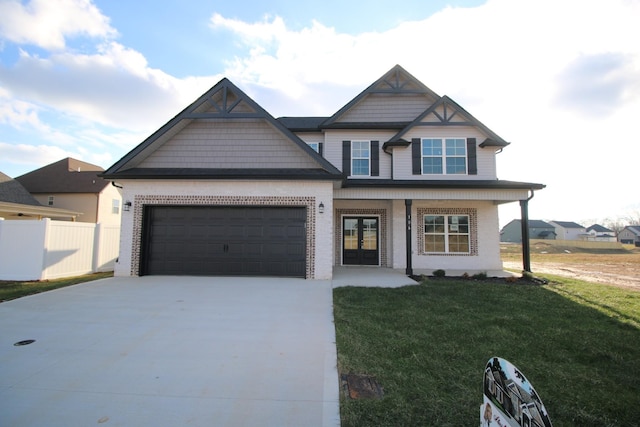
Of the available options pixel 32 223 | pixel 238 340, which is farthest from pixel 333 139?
pixel 32 223

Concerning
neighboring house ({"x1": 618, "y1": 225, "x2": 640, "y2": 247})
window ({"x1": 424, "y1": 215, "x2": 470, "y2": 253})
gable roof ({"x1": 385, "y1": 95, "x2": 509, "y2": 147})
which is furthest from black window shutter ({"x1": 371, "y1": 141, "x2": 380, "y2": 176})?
neighboring house ({"x1": 618, "y1": 225, "x2": 640, "y2": 247})

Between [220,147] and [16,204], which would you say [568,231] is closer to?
[220,147]

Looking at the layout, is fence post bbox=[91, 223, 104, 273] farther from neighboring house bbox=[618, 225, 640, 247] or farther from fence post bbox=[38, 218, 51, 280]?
neighboring house bbox=[618, 225, 640, 247]

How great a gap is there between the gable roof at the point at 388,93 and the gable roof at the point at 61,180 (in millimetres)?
20660

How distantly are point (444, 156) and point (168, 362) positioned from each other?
40.8ft

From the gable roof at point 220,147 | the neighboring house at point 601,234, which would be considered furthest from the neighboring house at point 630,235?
the gable roof at point 220,147

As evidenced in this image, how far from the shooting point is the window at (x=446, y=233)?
13367 millimetres

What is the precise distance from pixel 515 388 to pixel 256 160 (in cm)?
1030

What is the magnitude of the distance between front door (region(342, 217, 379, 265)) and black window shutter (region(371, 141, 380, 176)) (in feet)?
6.99

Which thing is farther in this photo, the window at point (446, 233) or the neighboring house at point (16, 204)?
the neighboring house at point (16, 204)

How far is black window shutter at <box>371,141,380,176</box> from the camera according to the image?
13562 mm

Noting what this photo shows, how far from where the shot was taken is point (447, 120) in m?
13.1

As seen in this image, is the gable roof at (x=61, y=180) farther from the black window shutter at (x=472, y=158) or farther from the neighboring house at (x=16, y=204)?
the black window shutter at (x=472, y=158)

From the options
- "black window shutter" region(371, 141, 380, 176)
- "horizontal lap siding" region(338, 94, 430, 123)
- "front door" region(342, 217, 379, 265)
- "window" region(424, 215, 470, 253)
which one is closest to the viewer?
"window" region(424, 215, 470, 253)
